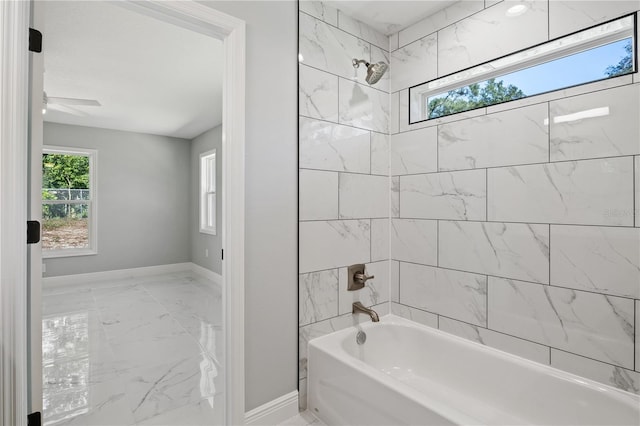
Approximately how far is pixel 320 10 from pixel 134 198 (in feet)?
16.7

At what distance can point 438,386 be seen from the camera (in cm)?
206

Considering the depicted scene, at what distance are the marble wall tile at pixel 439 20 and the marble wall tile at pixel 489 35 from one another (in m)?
0.04

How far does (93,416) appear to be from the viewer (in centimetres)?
198

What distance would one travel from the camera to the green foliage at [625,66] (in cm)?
149

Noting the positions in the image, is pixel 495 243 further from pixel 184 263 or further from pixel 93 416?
pixel 184 263

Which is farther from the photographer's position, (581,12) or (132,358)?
(132,358)

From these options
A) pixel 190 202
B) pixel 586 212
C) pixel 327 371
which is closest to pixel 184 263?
pixel 190 202

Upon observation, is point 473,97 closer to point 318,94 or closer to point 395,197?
point 395,197

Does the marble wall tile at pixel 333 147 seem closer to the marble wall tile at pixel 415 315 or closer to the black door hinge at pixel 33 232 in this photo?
the marble wall tile at pixel 415 315

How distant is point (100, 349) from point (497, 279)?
3.33 m

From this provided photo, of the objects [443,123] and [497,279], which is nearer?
[497,279]

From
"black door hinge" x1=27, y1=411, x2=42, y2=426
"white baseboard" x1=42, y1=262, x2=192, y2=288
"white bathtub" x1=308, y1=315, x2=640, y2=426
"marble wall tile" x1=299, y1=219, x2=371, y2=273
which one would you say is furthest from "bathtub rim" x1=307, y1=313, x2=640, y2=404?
"white baseboard" x1=42, y1=262, x2=192, y2=288

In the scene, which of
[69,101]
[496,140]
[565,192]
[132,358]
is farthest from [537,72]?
[69,101]

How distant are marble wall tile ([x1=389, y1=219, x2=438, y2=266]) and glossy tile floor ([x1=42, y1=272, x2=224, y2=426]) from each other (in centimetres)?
164
